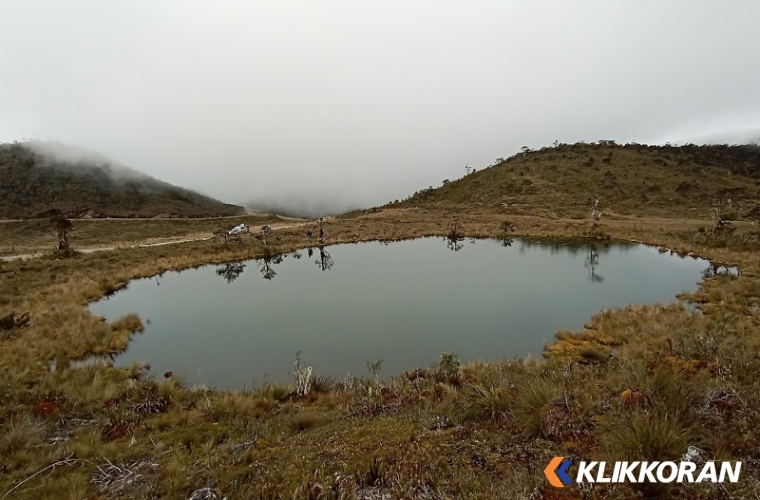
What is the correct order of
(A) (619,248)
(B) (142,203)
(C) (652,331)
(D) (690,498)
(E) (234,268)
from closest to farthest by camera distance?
(D) (690,498), (C) (652,331), (E) (234,268), (A) (619,248), (B) (142,203)

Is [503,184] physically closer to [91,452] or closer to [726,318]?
[726,318]

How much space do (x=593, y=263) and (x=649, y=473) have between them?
22.3 m

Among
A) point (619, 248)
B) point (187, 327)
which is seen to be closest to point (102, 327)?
point (187, 327)

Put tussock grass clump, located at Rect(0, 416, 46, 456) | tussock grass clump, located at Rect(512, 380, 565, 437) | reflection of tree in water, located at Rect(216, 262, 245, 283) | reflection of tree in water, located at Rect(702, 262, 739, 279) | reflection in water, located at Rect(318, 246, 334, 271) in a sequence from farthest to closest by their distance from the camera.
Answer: reflection in water, located at Rect(318, 246, 334, 271) → reflection of tree in water, located at Rect(216, 262, 245, 283) → reflection of tree in water, located at Rect(702, 262, 739, 279) → tussock grass clump, located at Rect(0, 416, 46, 456) → tussock grass clump, located at Rect(512, 380, 565, 437)

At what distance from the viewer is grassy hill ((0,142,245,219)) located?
87.4 metres

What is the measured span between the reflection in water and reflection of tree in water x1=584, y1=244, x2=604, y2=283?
14967 millimetres

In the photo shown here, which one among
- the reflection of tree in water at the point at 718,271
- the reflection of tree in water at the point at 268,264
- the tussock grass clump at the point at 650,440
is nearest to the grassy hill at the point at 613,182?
the reflection of tree in water at the point at 718,271

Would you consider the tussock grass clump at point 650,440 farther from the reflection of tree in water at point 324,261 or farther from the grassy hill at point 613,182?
the grassy hill at point 613,182

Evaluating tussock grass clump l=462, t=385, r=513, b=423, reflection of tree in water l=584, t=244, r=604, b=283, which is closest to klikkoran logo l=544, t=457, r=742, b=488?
tussock grass clump l=462, t=385, r=513, b=423

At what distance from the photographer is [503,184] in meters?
70.4

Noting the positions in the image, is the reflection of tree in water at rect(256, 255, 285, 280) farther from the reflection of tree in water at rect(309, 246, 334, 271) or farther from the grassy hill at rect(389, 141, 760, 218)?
the grassy hill at rect(389, 141, 760, 218)

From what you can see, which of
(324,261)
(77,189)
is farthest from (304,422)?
(77,189)

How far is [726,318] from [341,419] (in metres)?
12.4

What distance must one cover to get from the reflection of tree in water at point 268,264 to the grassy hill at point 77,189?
7594cm
